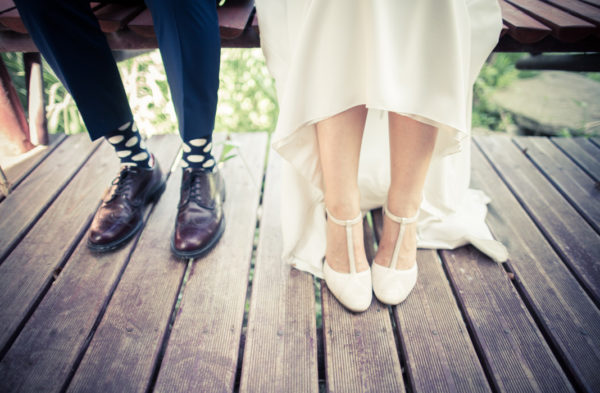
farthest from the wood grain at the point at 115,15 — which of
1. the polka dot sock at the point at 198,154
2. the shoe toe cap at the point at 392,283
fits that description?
the shoe toe cap at the point at 392,283

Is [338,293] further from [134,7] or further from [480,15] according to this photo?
[134,7]

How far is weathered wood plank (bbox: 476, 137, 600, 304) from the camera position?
3.10ft

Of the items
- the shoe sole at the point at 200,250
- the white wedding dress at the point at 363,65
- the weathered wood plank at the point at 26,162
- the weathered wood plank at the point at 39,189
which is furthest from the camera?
the weathered wood plank at the point at 26,162

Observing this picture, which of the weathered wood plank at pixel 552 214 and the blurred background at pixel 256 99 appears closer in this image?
the weathered wood plank at pixel 552 214

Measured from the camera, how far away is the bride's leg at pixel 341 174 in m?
0.75

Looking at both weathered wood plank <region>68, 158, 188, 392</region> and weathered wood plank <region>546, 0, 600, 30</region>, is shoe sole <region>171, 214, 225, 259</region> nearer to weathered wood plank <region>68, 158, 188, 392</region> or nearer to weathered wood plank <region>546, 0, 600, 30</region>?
weathered wood plank <region>68, 158, 188, 392</region>

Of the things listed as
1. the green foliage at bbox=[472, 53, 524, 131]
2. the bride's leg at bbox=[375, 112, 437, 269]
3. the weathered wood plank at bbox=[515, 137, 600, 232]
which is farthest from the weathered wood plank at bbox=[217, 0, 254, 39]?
the green foliage at bbox=[472, 53, 524, 131]

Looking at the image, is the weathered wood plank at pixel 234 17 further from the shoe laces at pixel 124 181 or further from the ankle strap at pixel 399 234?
the ankle strap at pixel 399 234

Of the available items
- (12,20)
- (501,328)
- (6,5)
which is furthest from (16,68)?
(501,328)

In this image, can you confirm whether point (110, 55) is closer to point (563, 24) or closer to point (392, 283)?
point (392, 283)

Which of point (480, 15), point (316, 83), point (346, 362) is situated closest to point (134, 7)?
point (316, 83)

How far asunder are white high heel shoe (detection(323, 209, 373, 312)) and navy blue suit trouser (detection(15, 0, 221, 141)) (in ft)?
1.68

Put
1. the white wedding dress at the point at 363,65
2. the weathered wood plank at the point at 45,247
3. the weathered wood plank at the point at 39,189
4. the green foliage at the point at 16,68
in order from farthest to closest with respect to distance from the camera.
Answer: the green foliage at the point at 16,68 < the weathered wood plank at the point at 39,189 < the weathered wood plank at the point at 45,247 < the white wedding dress at the point at 363,65

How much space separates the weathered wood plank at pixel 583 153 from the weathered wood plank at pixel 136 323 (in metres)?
1.73
